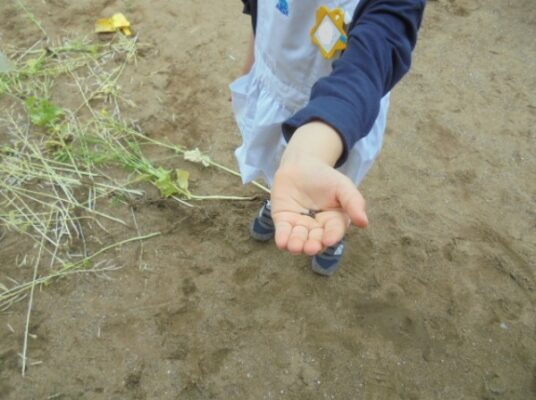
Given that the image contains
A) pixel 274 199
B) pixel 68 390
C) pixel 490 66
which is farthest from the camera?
pixel 490 66

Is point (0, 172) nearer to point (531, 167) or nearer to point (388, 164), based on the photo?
point (388, 164)

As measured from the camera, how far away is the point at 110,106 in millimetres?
2664

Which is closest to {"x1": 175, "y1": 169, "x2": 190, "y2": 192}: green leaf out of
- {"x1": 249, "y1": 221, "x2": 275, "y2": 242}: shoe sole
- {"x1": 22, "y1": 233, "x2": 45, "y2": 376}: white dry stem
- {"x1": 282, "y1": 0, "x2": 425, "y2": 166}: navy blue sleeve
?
{"x1": 249, "y1": 221, "x2": 275, "y2": 242}: shoe sole

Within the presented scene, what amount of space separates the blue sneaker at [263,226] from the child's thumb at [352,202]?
3.83 ft

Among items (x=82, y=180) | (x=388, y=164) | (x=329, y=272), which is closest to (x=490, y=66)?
(x=388, y=164)

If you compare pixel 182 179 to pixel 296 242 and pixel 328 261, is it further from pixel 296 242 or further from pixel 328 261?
pixel 296 242

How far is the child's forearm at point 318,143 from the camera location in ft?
3.23

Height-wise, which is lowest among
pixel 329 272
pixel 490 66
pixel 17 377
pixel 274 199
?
pixel 17 377

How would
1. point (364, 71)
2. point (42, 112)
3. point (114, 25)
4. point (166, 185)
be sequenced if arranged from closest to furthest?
point (364, 71) < point (166, 185) < point (42, 112) < point (114, 25)

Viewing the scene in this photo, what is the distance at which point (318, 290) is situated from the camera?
203 cm

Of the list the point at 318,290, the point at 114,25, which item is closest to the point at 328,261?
the point at 318,290

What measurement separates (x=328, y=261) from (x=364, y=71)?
112 cm

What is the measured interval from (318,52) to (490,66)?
2238 mm

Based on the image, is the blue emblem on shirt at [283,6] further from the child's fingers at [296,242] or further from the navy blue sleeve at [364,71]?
the child's fingers at [296,242]
